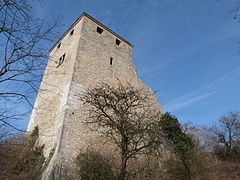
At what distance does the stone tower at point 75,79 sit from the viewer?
340 inches

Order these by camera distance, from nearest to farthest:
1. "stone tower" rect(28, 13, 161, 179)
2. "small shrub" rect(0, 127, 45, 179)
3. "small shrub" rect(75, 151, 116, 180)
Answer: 1. "small shrub" rect(75, 151, 116, 180)
2. "small shrub" rect(0, 127, 45, 179)
3. "stone tower" rect(28, 13, 161, 179)

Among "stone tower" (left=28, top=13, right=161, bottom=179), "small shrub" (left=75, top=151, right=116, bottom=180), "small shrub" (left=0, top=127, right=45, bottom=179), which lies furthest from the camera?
"stone tower" (left=28, top=13, right=161, bottom=179)

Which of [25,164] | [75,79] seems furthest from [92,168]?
[75,79]

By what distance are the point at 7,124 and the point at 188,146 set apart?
34.6ft

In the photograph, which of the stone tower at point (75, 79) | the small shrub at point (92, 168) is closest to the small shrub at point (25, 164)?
the stone tower at point (75, 79)

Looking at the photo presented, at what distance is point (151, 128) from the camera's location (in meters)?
6.52

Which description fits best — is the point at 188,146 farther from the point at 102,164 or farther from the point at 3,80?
the point at 3,80

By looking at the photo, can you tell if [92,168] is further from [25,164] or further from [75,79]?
[75,79]

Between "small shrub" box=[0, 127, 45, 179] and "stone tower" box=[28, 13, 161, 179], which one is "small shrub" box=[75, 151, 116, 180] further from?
"small shrub" box=[0, 127, 45, 179]

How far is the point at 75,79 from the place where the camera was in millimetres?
10508

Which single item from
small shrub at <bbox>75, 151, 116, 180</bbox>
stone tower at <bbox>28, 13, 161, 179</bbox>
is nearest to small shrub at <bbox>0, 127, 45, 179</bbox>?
stone tower at <bbox>28, 13, 161, 179</bbox>

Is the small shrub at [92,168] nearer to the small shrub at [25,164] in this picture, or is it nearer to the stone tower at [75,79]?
the stone tower at [75,79]

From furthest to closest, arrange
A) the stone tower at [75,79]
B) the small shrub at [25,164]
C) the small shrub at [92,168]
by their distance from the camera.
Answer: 1. the stone tower at [75,79]
2. the small shrub at [25,164]
3. the small shrub at [92,168]

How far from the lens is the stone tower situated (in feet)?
28.3
